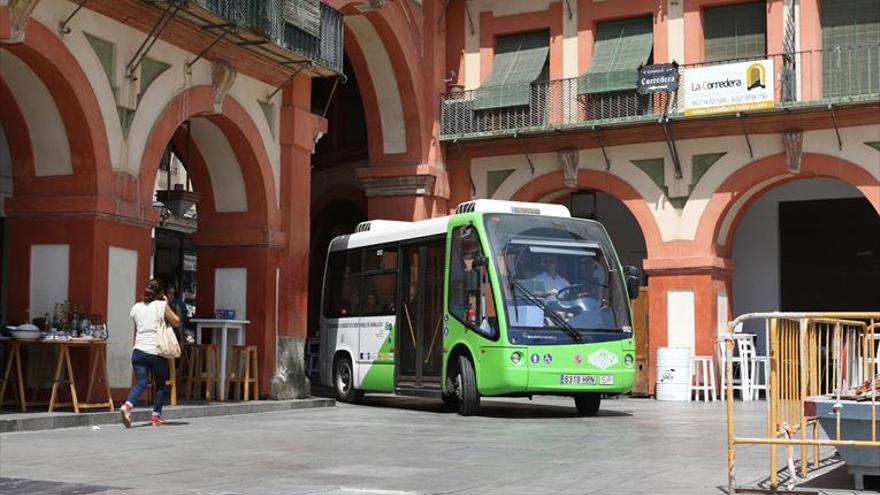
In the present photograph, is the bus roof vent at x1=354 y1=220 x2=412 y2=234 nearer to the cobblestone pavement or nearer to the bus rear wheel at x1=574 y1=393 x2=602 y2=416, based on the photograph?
the cobblestone pavement

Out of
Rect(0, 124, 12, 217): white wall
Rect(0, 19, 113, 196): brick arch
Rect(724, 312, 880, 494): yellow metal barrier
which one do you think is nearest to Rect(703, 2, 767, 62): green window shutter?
Rect(0, 19, 113, 196): brick arch

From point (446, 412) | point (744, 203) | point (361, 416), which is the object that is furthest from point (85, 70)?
point (744, 203)

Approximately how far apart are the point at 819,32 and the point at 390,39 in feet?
27.2

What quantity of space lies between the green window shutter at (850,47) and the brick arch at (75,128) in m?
13.8

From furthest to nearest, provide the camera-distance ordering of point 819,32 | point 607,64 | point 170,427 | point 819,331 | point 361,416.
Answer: point 607,64, point 819,32, point 361,416, point 170,427, point 819,331

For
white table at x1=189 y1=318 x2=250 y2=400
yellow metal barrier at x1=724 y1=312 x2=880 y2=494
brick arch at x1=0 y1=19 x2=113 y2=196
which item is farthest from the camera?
white table at x1=189 y1=318 x2=250 y2=400

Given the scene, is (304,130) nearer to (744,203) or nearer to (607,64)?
(607,64)

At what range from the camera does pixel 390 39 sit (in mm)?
24422

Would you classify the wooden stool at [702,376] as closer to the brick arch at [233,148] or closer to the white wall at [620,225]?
the white wall at [620,225]

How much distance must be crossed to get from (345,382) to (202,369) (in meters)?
3.34

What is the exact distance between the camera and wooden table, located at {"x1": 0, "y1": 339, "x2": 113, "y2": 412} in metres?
14.2

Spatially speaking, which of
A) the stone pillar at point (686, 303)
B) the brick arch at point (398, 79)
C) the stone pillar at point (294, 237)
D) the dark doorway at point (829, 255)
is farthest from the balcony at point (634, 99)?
the stone pillar at point (294, 237)

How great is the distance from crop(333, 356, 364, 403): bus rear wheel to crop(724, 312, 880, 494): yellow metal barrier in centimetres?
1177

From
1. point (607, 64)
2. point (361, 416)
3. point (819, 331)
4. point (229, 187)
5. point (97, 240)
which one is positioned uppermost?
point (607, 64)
